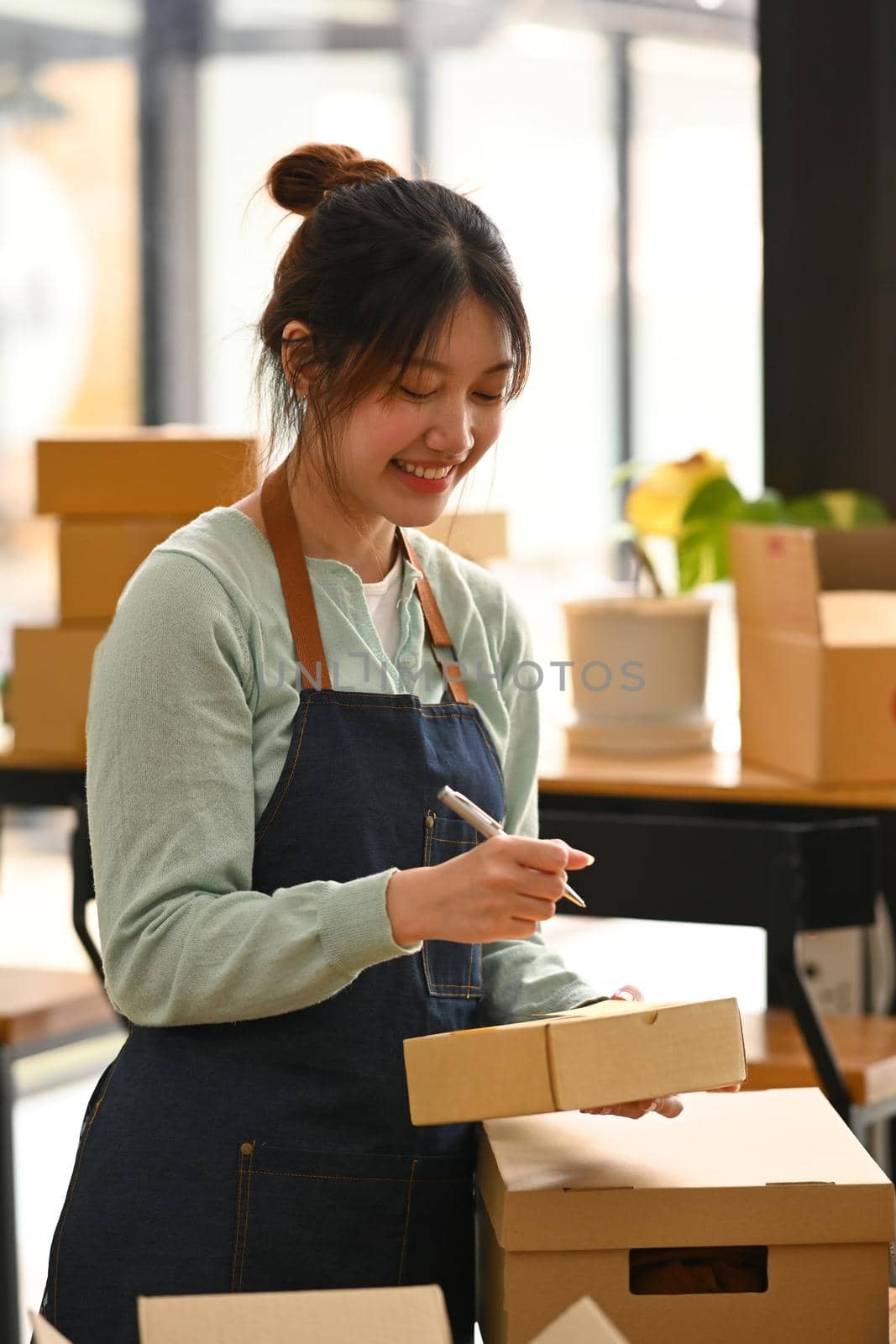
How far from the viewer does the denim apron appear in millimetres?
1267

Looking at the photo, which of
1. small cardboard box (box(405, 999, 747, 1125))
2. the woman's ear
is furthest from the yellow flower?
small cardboard box (box(405, 999, 747, 1125))

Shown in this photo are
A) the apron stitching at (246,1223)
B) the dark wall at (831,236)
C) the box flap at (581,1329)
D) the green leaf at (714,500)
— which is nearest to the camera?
the box flap at (581,1329)

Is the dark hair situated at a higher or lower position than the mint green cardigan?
higher

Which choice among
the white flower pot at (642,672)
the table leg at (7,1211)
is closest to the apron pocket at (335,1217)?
the table leg at (7,1211)

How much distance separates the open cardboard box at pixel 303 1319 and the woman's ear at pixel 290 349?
28.0 inches

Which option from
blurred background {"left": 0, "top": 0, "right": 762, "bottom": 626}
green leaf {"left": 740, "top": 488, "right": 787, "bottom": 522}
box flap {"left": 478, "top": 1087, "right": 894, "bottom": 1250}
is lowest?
box flap {"left": 478, "top": 1087, "right": 894, "bottom": 1250}

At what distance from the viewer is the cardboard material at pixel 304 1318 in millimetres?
881

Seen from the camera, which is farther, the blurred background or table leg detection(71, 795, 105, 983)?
the blurred background

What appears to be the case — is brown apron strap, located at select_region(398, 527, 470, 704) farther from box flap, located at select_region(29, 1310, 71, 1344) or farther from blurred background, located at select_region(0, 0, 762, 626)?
blurred background, located at select_region(0, 0, 762, 626)

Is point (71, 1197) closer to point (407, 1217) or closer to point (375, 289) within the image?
point (407, 1217)

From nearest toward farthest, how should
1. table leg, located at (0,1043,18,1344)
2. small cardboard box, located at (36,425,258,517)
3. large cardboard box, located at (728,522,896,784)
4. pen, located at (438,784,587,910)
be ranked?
1. pen, located at (438,784,587,910)
2. large cardboard box, located at (728,522,896,784)
3. table leg, located at (0,1043,18,1344)
4. small cardboard box, located at (36,425,258,517)

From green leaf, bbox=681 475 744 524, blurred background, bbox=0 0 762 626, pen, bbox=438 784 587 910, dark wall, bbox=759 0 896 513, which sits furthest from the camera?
blurred background, bbox=0 0 762 626

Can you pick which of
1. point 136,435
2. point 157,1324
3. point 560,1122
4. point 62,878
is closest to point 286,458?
point 560,1122

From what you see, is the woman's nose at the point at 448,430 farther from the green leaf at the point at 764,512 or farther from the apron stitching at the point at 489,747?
the green leaf at the point at 764,512
